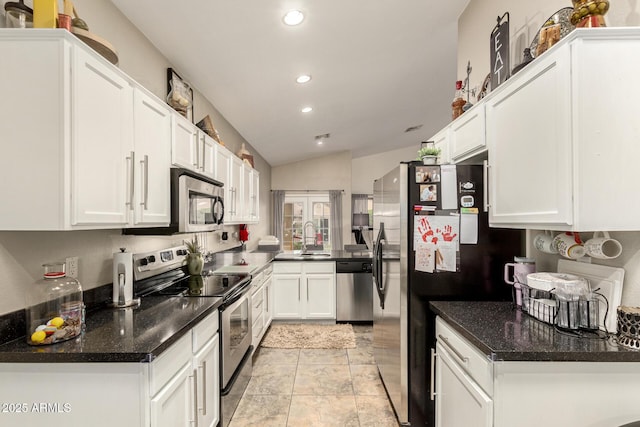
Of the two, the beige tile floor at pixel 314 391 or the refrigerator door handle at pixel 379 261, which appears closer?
the beige tile floor at pixel 314 391

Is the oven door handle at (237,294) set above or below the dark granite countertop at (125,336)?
below

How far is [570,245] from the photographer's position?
4.85 ft

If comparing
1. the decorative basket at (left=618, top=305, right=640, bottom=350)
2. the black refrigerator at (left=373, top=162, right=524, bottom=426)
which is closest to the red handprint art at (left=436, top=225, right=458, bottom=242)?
the black refrigerator at (left=373, top=162, right=524, bottom=426)

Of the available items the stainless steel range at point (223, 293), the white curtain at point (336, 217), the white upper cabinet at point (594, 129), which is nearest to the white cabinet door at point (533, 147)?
the white upper cabinet at point (594, 129)

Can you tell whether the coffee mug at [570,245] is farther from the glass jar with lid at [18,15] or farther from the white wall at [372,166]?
the white wall at [372,166]

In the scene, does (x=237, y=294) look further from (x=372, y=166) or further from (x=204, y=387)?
(x=372, y=166)

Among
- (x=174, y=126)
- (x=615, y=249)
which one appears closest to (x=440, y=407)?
(x=615, y=249)

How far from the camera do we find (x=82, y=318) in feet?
4.49

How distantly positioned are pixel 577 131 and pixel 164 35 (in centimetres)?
232

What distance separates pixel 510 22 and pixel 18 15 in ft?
8.13

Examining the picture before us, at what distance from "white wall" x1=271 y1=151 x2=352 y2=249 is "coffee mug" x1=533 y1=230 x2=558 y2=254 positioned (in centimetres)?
497

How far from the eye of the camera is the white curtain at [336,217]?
6.55 metres

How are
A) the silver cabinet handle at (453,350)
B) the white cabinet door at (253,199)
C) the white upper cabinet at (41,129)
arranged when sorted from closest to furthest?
1. the white upper cabinet at (41,129)
2. the silver cabinet handle at (453,350)
3. the white cabinet door at (253,199)

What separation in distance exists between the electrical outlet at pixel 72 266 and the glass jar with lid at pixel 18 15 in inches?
38.9
